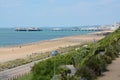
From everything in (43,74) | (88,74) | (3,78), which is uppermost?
(88,74)

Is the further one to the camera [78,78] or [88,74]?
[88,74]

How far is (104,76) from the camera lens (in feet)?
41.7

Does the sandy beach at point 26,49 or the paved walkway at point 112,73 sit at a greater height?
the paved walkway at point 112,73

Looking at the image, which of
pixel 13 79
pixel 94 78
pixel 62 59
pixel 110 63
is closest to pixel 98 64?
pixel 94 78

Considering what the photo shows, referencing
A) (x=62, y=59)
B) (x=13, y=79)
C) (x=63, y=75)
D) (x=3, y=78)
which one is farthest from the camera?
(x=3, y=78)

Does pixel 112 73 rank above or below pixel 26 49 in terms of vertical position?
above

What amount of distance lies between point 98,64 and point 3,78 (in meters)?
14.1

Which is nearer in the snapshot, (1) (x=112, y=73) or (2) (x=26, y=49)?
(1) (x=112, y=73)

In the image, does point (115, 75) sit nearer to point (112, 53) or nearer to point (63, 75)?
point (63, 75)

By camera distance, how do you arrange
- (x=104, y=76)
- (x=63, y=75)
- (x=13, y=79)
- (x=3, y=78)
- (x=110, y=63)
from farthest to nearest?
(x=3, y=78) < (x=13, y=79) < (x=110, y=63) < (x=104, y=76) < (x=63, y=75)

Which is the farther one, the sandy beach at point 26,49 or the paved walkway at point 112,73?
the sandy beach at point 26,49

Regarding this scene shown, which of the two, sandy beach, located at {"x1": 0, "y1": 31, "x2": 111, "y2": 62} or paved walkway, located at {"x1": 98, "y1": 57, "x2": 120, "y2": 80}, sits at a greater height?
paved walkway, located at {"x1": 98, "y1": 57, "x2": 120, "y2": 80}

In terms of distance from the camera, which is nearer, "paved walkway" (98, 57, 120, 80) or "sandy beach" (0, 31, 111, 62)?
"paved walkway" (98, 57, 120, 80)

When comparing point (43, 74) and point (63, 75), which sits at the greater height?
point (63, 75)
